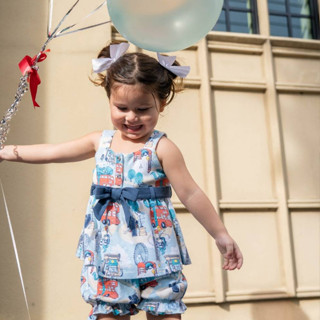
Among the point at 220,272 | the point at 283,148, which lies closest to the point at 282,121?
the point at 283,148

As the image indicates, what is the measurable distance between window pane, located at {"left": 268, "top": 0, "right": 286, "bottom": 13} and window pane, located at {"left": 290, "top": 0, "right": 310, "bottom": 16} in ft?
0.21

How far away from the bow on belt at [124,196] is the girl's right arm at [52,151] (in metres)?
0.16

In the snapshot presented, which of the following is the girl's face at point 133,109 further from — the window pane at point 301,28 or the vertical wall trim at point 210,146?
the window pane at point 301,28

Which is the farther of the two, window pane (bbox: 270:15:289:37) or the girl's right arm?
window pane (bbox: 270:15:289:37)

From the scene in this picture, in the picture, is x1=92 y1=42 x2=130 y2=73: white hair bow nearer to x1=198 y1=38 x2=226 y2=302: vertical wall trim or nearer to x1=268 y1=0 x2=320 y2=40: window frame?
x1=198 y1=38 x2=226 y2=302: vertical wall trim

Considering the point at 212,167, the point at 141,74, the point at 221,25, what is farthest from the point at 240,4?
the point at 141,74

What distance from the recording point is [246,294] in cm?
236

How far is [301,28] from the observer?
9.86 feet

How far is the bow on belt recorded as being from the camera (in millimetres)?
1308

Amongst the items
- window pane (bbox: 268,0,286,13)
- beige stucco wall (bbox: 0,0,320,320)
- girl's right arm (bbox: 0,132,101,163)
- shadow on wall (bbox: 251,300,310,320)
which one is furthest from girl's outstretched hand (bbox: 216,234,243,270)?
window pane (bbox: 268,0,286,13)

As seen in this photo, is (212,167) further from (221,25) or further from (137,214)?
(137,214)

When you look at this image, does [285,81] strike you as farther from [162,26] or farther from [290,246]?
[162,26]

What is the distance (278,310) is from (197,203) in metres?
1.36

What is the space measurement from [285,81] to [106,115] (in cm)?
113
